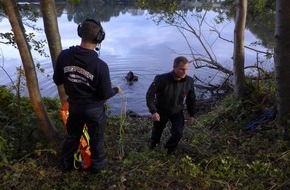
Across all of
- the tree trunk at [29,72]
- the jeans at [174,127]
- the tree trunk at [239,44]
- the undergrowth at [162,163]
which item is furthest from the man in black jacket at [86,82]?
the tree trunk at [239,44]

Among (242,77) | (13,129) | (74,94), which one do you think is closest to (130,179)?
(74,94)

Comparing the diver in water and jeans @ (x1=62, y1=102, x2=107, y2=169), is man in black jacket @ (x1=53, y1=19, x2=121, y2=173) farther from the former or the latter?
the diver in water

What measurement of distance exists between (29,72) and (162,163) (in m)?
2.32

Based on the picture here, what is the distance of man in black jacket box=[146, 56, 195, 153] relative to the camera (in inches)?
192

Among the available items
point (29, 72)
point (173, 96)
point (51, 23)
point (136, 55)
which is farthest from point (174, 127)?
point (136, 55)

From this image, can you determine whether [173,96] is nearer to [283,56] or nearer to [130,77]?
[283,56]

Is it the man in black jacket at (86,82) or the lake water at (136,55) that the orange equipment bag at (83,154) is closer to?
the man in black jacket at (86,82)

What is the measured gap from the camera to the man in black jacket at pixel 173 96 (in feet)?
16.0

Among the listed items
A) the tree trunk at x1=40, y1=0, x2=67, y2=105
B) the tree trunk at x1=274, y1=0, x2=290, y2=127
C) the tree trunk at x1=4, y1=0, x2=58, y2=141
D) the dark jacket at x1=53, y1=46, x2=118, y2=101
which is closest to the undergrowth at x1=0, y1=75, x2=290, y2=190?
the tree trunk at x1=4, y1=0, x2=58, y2=141

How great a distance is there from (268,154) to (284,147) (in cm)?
36

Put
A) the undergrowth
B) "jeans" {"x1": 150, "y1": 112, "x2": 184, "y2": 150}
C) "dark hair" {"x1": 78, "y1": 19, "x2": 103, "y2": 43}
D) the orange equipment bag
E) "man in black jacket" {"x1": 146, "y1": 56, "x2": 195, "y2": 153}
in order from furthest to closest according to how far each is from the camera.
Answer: "jeans" {"x1": 150, "y1": 112, "x2": 184, "y2": 150} < "man in black jacket" {"x1": 146, "y1": 56, "x2": 195, "y2": 153} < the orange equipment bag < the undergrowth < "dark hair" {"x1": 78, "y1": 19, "x2": 103, "y2": 43}

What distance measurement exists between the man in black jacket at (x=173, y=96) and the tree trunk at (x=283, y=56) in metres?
1.65

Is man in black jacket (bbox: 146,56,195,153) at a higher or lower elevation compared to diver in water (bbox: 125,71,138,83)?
higher

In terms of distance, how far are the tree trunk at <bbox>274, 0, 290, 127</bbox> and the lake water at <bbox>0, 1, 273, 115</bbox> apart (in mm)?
9098
